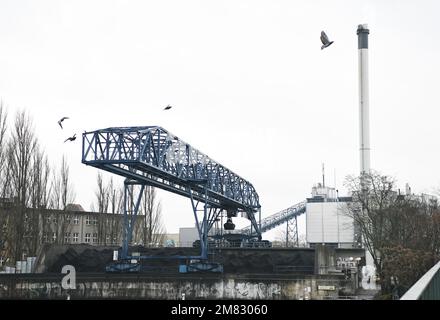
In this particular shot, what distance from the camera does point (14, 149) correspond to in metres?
33.4

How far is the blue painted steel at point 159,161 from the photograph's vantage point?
29156 millimetres

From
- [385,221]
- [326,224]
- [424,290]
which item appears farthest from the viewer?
[326,224]

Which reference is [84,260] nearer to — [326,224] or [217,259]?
[217,259]

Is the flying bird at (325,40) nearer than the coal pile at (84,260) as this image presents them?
Yes

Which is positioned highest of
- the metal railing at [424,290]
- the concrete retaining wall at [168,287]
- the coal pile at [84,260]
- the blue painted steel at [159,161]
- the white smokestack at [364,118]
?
the white smokestack at [364,118]

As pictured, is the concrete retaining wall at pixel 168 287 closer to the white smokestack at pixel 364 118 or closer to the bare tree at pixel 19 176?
the bare tree at pixel 19 176

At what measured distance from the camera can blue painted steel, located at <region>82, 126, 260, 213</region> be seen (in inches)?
1148

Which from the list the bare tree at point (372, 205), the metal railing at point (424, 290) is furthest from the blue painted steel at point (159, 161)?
the metal railing at point (424, 290)

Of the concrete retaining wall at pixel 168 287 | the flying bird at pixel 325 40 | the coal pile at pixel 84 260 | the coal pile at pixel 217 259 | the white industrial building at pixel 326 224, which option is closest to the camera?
the flying bird at pixel 325 40

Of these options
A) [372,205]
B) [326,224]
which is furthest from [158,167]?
[326,224]

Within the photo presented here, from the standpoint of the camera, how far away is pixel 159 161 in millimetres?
31000

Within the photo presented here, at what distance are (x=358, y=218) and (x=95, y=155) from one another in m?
16.1
